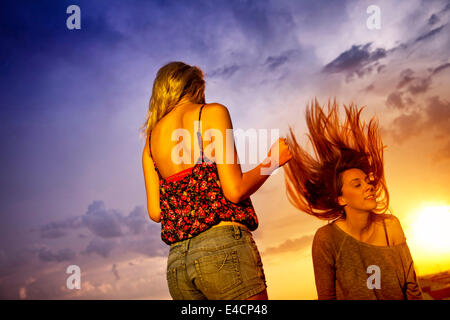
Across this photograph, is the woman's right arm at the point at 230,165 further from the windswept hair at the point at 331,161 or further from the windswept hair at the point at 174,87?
the windswept hair at the point at 331,161

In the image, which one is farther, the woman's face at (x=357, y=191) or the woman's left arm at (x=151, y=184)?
the woman's face at (x=357, y=191)

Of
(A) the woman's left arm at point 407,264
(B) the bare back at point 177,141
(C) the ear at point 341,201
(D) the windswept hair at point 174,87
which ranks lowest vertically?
(A) the woman's left arm at point 407,264

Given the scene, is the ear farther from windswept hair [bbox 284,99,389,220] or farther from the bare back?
the bare back

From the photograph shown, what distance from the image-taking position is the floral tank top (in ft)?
4.73

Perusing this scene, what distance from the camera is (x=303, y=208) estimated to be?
2773mm

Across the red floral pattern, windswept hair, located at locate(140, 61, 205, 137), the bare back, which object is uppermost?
windswept hair, located at locate(140, 61, 205, 137)

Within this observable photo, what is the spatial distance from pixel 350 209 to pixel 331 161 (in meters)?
0.36

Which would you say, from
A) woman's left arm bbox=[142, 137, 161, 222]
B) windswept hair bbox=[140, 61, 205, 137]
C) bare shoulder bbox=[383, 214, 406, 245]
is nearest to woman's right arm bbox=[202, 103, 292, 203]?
Result: windswept hair bbox=[140, 61, 205, 137]

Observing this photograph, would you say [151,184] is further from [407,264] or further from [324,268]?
[407,264]

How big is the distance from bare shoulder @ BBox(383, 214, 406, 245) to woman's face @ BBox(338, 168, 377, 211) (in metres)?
0.14

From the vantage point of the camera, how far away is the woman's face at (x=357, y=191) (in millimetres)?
2531

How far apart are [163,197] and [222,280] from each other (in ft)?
1.53

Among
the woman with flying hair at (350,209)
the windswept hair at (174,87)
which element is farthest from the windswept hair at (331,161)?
the windswept hair at (174,87)
